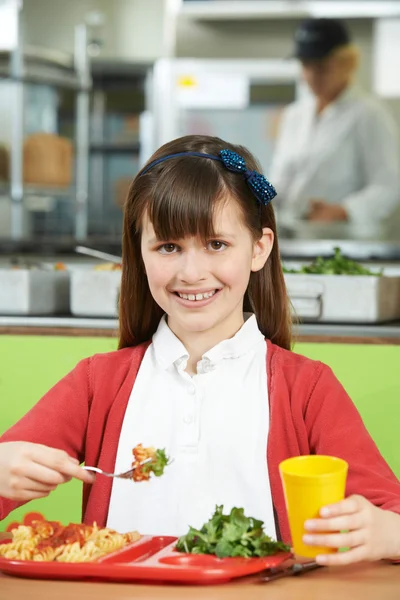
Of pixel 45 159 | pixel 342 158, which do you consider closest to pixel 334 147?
pixel 342 158

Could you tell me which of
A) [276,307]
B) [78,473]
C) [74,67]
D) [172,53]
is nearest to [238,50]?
[172,53]

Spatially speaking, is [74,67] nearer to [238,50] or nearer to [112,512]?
[238,50]

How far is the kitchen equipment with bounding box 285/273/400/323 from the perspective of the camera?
6.99 feet

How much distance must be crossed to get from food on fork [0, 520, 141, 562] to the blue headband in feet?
1.80

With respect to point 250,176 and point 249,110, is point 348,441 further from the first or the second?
point 249,110

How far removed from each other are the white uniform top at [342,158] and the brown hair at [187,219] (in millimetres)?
3556

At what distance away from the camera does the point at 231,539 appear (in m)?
0.95

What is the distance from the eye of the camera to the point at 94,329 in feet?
6.99

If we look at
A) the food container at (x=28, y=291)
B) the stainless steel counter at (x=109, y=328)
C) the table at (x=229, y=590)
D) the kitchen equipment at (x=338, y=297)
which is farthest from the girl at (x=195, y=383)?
the food container at (x=28, y=291)

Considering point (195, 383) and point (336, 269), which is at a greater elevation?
point (336, 269)

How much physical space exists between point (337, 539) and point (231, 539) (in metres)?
0.10

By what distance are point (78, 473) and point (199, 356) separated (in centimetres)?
43

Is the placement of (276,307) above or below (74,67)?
below

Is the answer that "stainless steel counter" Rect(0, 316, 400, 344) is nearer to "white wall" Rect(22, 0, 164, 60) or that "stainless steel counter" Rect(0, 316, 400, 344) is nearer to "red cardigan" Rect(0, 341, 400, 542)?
"red cardigan" Rect(0, 341, 400, 542)
